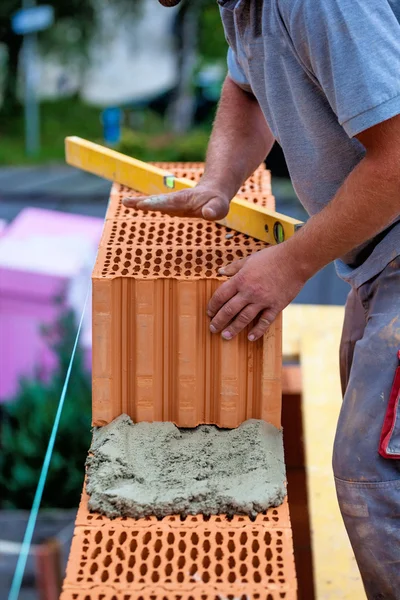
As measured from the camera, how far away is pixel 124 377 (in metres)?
1.93

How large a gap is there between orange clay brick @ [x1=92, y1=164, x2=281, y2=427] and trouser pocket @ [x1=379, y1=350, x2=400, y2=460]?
30cm

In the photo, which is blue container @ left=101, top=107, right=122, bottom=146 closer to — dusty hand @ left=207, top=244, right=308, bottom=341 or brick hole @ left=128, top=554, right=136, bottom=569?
dusty hand @ left=207, top=244, right=308, bottom=341

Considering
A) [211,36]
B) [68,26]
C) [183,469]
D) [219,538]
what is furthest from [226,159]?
[68,26]

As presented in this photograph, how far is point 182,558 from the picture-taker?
5.04 feet

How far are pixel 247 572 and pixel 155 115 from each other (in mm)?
15076

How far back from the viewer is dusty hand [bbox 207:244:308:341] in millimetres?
1794

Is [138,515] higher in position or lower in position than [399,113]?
lower

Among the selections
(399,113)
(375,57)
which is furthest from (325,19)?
(399,113)

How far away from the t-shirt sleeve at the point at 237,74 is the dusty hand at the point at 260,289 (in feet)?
2.40

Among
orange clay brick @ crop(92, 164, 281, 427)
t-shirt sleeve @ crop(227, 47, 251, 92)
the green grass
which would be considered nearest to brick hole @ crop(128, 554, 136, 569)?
orange clay brick @ crop(92, 164, 281, 427)

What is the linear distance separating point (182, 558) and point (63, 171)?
12.0 m

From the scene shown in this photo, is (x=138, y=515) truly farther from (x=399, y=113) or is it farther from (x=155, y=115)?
(x=155, y=115)

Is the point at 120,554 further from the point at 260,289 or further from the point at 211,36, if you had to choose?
the point at 211,36

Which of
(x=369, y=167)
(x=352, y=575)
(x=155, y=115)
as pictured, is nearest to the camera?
(x=369, y=167)
